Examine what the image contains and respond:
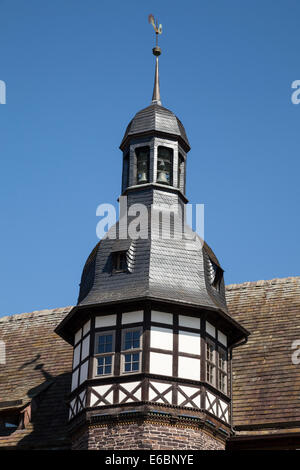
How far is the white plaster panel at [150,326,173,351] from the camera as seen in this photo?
90.2ft

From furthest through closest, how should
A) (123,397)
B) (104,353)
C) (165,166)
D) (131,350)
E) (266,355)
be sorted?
(165,166), (266,355), (104,353), (131,350), (123,397)

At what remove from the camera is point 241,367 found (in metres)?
31.1

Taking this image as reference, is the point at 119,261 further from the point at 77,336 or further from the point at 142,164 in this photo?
the point at 142,164

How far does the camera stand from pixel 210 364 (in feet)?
93.1

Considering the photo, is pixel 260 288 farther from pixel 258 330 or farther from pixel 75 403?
pixel 75 403

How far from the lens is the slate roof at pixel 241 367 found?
29156 mm

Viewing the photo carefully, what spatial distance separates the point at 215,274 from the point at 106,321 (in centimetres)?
394

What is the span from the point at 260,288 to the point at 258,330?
2.71 meters

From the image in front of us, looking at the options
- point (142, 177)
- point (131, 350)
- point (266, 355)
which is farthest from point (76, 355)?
point (142, 177)

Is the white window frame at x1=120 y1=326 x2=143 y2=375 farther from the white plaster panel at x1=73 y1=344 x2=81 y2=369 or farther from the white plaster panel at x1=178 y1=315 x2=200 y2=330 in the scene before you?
the white plaster panel at x1=73 y1=344 x2=81 y2=369

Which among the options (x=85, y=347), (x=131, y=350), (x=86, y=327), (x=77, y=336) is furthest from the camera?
(x=77, y=336)

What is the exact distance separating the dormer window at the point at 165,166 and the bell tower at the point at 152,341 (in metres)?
0.38

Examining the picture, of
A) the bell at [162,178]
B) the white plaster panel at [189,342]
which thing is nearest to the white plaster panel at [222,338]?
the white plaster panel at [189,342]

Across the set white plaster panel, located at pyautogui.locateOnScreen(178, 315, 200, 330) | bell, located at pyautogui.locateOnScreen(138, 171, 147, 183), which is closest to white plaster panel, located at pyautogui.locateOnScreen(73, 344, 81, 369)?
white plaster panel, located at pyautogui.locateOnScreen(178, 315, 200, 330)
